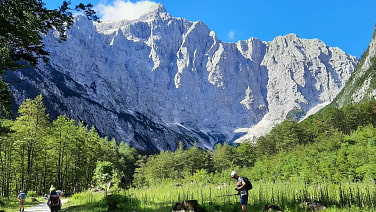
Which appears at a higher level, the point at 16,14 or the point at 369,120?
the point at 369,120

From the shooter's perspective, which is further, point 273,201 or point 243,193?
Answer: point 273,201

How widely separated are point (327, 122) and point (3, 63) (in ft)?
325

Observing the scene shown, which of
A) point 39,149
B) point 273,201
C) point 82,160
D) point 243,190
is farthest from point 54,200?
point 82,160

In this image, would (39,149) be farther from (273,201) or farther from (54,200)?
(273,201)

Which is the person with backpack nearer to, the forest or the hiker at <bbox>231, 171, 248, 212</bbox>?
the hiker at <bbox>231, 171, 248, 212</bbox>

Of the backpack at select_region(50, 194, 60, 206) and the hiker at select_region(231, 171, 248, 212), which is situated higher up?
the hiker at select_region(231, 171, 248, 212)

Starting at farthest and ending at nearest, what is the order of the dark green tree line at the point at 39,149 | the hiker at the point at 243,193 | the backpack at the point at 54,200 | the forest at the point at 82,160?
1. the dark green tree line at the point at 39,149
2. the forest at the point at 82,160
3. the backpack at the point at 54,200
4. the hiker at the point at 243,193

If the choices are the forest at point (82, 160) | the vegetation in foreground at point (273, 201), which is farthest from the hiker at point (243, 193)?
the forest at point (82, 160)

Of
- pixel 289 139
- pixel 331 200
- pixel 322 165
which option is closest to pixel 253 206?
pixel 331 200

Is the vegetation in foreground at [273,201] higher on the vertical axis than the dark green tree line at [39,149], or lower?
lower

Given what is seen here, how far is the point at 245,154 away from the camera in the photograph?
93.2 metres

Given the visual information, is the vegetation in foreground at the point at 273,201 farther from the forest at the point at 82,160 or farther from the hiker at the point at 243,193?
the forest at the point at 82,160

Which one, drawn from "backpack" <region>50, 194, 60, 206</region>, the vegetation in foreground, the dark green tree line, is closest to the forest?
the dark green tree line

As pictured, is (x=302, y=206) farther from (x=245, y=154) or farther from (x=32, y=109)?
(x=245, y=154)
